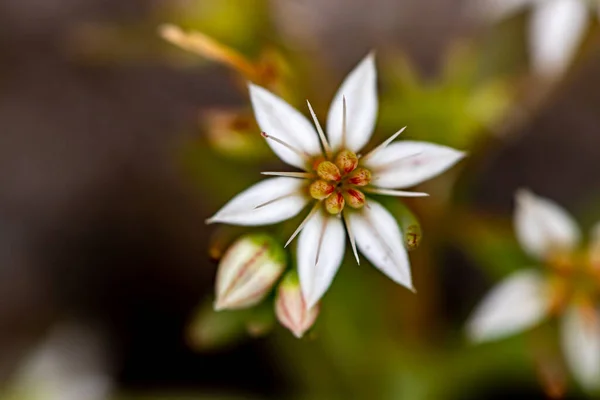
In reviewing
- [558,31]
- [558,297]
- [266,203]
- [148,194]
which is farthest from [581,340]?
[148,194]

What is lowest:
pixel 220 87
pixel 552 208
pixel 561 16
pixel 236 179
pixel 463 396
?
pixel 463 396

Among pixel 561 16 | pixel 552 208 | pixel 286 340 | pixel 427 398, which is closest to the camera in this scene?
pixel 552 208

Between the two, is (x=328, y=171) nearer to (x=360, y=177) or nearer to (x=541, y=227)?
(x=360, y=177)

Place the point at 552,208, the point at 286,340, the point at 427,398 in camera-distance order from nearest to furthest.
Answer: the point at 552,208, the point at 427,398, the point at 286,340

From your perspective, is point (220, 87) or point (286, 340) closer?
point (286, 340)

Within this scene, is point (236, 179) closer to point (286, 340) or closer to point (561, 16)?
point (286, 340)

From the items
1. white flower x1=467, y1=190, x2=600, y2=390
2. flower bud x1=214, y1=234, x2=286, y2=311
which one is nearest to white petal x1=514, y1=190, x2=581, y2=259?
white flower x1=467, y1=190, x2=600, y2=390

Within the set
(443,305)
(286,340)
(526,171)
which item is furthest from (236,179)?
(526,171)

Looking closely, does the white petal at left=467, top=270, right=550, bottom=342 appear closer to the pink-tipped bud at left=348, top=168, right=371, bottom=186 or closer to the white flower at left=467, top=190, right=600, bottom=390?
the white flower at left=467, top=190, right=600, bottom=390
